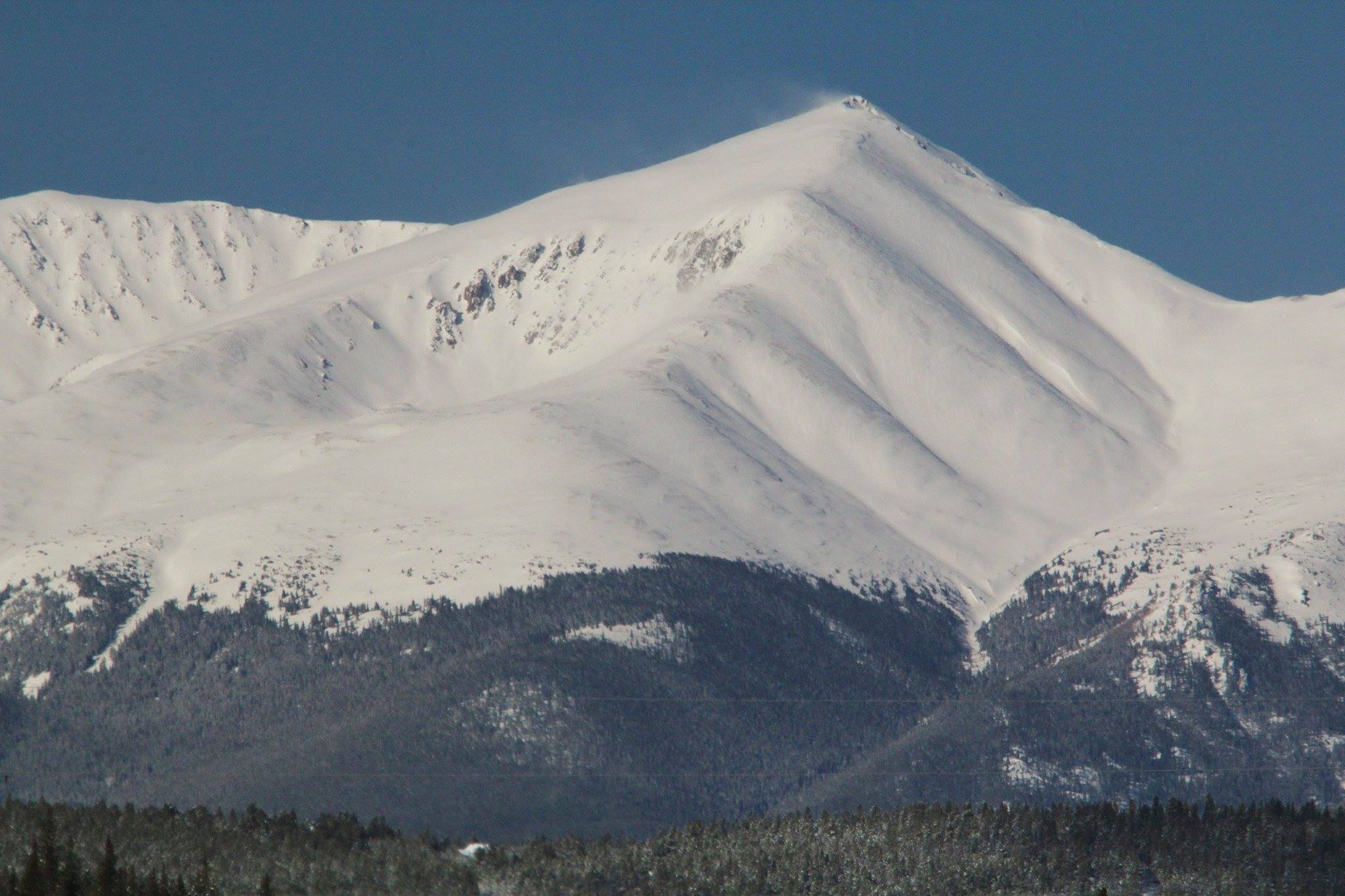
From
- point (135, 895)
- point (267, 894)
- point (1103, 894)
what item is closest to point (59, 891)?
point (135, 895)

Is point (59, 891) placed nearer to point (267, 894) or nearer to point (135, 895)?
point (135, 895)

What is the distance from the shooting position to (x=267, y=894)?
617 feet

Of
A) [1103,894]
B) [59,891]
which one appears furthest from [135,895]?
[1103,894]

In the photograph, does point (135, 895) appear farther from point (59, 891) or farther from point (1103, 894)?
point (1103, 894)

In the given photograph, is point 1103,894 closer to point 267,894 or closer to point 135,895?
point 267,894

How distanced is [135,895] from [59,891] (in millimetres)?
6041

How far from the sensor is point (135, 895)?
194 meters

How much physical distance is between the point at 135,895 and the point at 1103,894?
77168 millimetres

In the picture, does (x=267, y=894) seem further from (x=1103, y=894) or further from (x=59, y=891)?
(x=1103, y=894)

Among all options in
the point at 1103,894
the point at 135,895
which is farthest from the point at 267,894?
the point at 1103,894

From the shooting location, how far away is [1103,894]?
18725cm

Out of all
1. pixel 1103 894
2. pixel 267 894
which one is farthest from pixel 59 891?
pixel 1103 894
